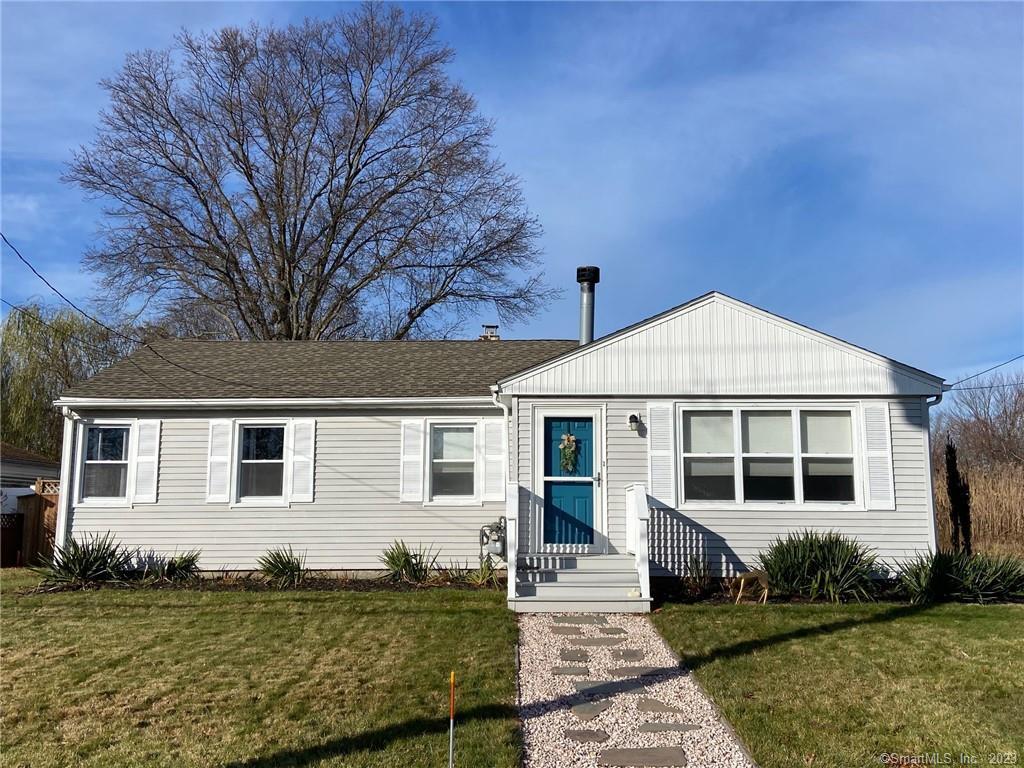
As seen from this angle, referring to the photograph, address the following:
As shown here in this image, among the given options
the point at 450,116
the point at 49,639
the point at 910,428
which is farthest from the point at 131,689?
the point at 450,116

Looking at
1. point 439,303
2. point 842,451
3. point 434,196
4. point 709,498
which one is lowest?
point 709,498

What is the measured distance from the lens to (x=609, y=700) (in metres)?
5.89

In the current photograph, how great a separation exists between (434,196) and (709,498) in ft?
52.1

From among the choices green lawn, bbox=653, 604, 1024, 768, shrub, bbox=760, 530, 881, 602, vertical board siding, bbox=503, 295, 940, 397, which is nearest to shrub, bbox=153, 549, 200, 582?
vertical board siding, bbox=503, 295, 940, 397

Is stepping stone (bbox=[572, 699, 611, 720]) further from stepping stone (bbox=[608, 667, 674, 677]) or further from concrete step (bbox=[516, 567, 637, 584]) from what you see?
concrete step (bbox=[516, 567, 637, 584])

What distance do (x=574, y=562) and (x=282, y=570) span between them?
14.0ft

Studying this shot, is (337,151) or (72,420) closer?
(72,420)

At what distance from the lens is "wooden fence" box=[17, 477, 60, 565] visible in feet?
46.0

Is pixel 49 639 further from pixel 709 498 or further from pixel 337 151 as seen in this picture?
pixel 337 151

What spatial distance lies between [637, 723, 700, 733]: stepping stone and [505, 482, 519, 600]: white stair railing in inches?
152

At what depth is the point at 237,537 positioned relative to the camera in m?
11.6

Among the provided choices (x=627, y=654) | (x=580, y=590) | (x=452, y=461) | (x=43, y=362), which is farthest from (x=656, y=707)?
(x=43, y=362)

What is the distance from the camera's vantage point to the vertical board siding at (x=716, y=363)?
10.4 metres

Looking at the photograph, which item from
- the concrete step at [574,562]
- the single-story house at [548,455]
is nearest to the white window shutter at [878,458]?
the single-story house at [548,455]
